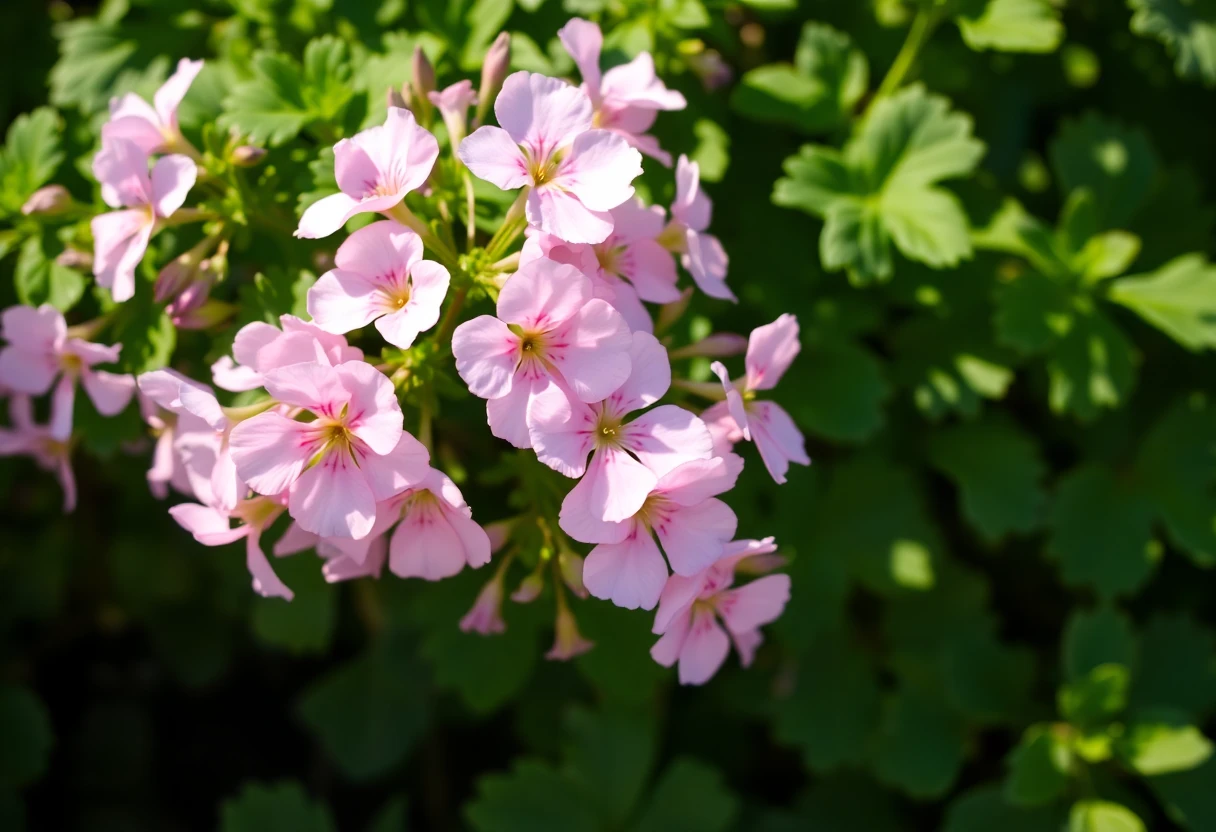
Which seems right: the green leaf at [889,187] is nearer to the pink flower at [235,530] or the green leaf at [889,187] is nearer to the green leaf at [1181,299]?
the green leaf at [1181,299]

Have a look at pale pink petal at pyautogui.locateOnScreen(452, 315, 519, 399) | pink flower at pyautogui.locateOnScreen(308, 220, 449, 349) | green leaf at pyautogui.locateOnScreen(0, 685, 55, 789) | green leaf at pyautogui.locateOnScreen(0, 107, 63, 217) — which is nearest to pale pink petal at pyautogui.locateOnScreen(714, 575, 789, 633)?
pale pink petal at pyautogui.locateOnScreen(452, 315, 519, 399)

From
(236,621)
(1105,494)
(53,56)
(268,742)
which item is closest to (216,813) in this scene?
(268,742)

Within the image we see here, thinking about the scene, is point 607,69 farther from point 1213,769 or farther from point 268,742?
point 268,742

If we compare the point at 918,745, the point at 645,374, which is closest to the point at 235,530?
the point at 645,374

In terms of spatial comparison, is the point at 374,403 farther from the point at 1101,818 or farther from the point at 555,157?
the point at 1101,818

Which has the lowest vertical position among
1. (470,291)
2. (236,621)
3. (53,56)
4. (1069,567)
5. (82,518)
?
(236,621)

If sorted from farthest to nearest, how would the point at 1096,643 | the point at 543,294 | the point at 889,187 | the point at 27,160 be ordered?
the point at 1096,643
the point at 889,187
the point at 27,160
the point at 543,294

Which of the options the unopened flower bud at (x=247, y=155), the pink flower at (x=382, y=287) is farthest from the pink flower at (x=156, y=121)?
the pink flower at (x=382, y=287)
